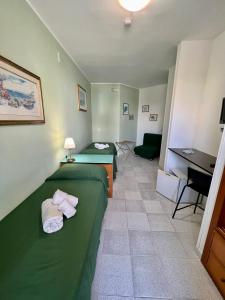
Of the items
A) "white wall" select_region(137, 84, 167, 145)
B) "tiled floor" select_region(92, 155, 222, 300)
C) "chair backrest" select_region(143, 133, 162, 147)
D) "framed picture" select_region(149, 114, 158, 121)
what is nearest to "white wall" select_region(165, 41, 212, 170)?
"tiled floor" select_region(92, 155, 222, 300)

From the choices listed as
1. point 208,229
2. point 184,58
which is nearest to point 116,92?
point 184,58

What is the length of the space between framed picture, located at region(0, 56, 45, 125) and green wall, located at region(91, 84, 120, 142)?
3320mm

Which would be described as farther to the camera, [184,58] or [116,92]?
[116,92]

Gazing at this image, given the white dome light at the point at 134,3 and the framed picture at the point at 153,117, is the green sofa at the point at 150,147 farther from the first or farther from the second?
the white dome light at the point at 134,3

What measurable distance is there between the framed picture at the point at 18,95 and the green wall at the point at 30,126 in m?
0.07

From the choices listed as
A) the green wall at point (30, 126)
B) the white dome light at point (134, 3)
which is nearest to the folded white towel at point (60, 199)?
the green wall at point (30, 126)

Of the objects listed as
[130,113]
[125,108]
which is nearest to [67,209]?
[125,108]

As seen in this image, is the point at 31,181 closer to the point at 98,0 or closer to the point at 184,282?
the point at 184,282

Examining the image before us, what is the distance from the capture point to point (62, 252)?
867mm

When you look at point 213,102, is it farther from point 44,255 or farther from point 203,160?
point 44,255

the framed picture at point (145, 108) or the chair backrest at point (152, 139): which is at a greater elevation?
the framed picture at point (145, 108)

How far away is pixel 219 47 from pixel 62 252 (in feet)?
10.3

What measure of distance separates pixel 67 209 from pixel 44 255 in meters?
0.36

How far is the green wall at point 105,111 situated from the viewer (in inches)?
185
